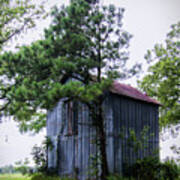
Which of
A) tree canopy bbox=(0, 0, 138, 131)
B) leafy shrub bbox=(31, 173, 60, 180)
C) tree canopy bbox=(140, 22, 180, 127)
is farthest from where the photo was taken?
tree canopy bbox=(140, 22, 180, 127)

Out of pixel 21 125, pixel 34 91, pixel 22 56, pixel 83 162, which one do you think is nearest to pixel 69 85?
pixel 34 91

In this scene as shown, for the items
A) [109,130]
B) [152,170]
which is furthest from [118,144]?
[152,170]

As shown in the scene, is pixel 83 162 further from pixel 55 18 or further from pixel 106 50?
pixel 55 18

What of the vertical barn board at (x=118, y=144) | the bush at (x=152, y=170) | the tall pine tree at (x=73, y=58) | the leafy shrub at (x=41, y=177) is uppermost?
the tall pine tree at (x=73, y=58)

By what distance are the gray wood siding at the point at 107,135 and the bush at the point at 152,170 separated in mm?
535

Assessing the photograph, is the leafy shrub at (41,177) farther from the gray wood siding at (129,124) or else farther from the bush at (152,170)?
the bush at (152,170)

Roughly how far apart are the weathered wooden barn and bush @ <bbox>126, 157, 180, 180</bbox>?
576 mm

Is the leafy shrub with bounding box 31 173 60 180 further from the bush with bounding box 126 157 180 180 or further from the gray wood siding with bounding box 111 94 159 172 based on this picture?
the bush with bounding box 126 157 180 180

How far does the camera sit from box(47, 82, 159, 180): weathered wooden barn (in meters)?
14.7

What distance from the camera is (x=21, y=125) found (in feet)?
61.0

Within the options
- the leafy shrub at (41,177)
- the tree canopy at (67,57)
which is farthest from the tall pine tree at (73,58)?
the leafy shrub at (41,177)

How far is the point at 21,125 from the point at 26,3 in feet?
29.3

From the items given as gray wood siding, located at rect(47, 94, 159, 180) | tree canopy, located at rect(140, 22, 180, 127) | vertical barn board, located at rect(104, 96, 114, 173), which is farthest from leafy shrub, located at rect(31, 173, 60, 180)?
tree canopy, located at rect(140, 22, 180, 127)

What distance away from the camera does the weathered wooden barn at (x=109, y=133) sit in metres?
14.7
